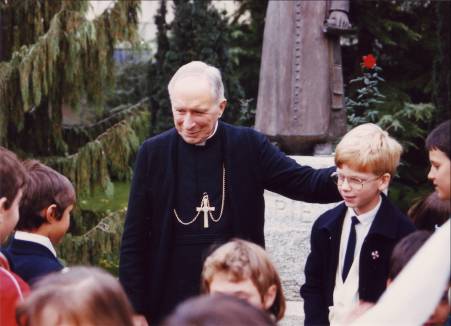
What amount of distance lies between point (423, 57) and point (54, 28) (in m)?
7.65

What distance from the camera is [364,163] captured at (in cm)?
310

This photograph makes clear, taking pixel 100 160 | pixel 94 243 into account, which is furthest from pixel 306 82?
pixel 94 243

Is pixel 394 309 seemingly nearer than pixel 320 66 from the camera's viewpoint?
Yes

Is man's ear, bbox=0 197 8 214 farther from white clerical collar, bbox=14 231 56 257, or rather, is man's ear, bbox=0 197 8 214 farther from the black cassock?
the black cassock

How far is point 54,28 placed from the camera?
713 centimetres

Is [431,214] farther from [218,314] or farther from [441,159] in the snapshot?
[218,314]

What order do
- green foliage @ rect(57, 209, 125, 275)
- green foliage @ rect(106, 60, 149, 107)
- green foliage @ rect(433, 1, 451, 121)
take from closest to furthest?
green foliage @ rect(57, 209, 125, 275) < green foliage @ rect(433, 1, 451, 121) < green foliage @ rect(106, 60, 149, 107)

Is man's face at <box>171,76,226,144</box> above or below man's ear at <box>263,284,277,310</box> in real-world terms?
above

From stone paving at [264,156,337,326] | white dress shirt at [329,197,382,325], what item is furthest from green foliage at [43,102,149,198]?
white dress shirt at [329,197,382,325]

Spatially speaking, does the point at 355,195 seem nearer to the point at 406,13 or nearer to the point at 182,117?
the point at 182,117

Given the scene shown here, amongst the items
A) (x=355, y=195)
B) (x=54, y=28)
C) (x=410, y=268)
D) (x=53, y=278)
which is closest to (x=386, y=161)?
(x=355, y=195)

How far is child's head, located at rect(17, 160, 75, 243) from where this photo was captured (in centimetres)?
322

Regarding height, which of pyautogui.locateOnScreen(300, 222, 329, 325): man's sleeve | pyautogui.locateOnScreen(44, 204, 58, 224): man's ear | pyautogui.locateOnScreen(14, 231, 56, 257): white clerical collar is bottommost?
pyautogui.locateOnScreen(300, 222, 329, 325): man's sleeve

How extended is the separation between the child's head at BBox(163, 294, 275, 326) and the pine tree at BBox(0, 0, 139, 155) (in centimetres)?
566
